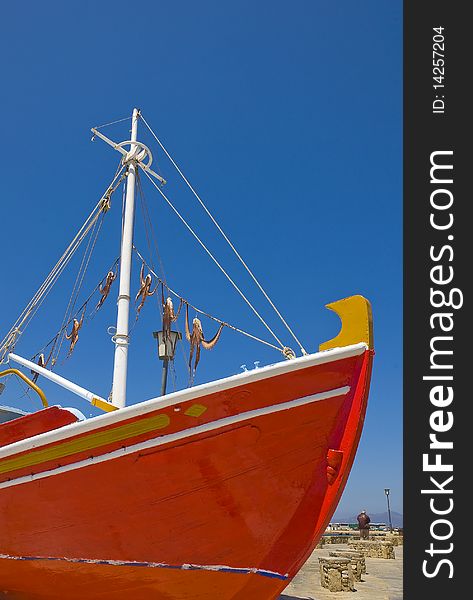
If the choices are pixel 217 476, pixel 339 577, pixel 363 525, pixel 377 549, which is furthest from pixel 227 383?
pixel 363 525

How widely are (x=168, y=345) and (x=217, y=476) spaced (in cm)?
370

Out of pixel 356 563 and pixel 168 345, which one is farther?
pixel 356 563

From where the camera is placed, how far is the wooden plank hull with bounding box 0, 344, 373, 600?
5.79 m

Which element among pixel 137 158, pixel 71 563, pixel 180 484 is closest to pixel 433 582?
pixel 180 484

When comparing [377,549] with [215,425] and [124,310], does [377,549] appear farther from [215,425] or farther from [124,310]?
[215,425]

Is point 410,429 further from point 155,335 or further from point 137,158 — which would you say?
point 137,158

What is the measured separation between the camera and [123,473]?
6.07 metres

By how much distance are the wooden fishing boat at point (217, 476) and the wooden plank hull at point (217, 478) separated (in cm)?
1

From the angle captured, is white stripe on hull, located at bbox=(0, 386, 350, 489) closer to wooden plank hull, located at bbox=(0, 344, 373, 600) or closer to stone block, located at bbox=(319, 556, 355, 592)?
wooden plank hull, located at bbox=(0, 344, 373, 600)

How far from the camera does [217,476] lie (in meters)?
5.89

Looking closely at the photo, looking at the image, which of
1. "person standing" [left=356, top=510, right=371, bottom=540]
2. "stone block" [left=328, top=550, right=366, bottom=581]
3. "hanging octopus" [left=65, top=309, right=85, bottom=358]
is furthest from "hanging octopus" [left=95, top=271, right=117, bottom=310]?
"person standing" [left=356, top=510, right=371, bottom=540]

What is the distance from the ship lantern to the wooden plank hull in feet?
10.1

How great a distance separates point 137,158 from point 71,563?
739 cm

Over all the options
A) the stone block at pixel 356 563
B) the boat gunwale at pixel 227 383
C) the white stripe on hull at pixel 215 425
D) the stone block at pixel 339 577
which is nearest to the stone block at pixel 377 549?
the stone block at pixel 356 563
